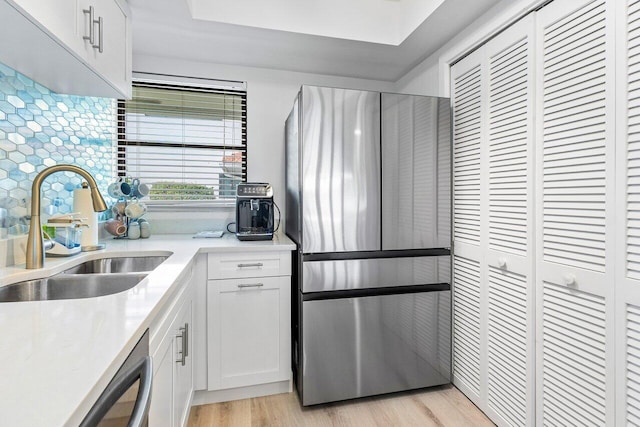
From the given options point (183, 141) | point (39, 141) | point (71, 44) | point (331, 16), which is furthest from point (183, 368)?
point (331, 16)

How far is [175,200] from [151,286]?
60.1 inches

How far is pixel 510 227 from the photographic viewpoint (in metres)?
1.65

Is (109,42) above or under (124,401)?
above

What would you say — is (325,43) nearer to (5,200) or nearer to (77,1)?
(77,1)

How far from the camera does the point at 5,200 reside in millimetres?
1310

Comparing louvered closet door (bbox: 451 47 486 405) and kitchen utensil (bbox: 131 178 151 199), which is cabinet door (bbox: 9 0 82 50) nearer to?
kitchen utensil (bbox: 131 178 151 199)

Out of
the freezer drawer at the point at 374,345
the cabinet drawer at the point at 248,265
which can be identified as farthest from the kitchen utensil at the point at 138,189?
the freezer drawer at the point at 374,345

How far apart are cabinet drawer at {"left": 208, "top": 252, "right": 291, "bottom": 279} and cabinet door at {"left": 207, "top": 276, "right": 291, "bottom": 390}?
1.4 inches

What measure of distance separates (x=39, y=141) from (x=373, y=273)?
5.94 ft

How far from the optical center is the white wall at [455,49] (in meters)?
1.62

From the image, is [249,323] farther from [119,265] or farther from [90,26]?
[90,26]

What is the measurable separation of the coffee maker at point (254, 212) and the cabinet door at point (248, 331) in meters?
0.36

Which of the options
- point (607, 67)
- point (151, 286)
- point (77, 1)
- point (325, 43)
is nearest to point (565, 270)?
point (607, 67)

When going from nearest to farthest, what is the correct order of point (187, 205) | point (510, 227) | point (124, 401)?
point (124, 401)
point (510, 227)
point (187, 205)
